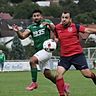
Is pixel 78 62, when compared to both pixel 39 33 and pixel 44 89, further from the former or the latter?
pixel 44 89

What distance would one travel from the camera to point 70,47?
1488 centimetres

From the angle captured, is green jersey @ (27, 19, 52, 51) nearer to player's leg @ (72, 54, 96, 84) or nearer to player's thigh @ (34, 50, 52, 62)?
player's thigh @ (34, 50, 52, 62)

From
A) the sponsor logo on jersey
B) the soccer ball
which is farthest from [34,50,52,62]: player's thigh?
the sponsor logo on jersey

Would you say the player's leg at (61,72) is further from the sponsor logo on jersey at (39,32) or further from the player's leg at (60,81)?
the sponsor logo on jersey at (39,32)

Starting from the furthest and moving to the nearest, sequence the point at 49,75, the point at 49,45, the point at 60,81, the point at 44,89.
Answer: the point at 44,89 → the point at 49,75 → the point at 49,45 → the point at 60,81

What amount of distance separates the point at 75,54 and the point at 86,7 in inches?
5519

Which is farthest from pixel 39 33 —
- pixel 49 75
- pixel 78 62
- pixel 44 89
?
pixel 44 89

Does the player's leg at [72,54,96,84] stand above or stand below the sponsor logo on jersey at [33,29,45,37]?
below

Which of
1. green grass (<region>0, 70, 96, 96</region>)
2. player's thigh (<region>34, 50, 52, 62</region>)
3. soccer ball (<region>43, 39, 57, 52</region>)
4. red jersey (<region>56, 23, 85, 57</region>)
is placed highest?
red jersey (<region>56, 23, 85, 57</region>)

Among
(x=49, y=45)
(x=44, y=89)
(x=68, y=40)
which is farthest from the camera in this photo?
(x=44, y=89)

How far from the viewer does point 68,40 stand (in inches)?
585

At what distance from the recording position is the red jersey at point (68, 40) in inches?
585

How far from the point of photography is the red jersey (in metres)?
14.9

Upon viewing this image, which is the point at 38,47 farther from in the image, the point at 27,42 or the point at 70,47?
the point at 27,42
